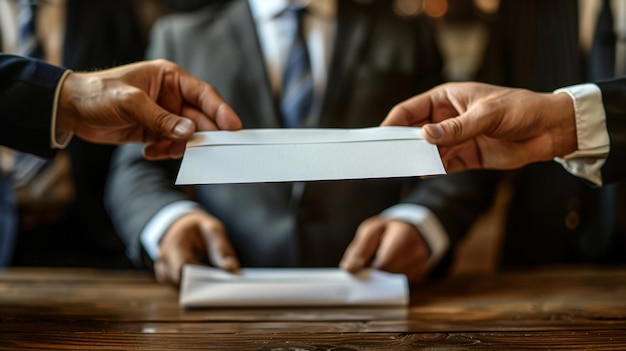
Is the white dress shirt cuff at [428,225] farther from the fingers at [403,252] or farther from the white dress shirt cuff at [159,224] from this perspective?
the white dress shirt cuff at [159,224]

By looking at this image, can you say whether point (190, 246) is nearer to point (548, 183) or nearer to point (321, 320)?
point (321, 320)

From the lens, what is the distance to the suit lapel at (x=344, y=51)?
3.41 ft

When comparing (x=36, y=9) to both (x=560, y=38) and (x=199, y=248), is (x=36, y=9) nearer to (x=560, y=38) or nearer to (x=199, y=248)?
(x=199, y=248)

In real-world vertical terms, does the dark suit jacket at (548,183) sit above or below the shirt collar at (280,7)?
below

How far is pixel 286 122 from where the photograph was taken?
1037mm

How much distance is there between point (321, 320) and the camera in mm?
596

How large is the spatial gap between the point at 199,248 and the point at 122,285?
13cm

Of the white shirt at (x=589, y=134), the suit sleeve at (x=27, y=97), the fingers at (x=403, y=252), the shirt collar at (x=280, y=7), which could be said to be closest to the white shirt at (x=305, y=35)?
the shirt collar at (x=280, y=7)

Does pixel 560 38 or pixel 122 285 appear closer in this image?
pixel 122 285

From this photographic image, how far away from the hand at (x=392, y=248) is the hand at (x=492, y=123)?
0.64 feet

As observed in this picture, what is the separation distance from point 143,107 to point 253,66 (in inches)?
19.7

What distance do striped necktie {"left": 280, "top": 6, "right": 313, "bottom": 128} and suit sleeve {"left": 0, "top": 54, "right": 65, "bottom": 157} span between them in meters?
0.49

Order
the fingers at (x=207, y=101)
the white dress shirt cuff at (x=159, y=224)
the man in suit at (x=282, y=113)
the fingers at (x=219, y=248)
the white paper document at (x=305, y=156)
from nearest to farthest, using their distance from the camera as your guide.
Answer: the white paper document at (x=305, y=156)
the fingers at (x=207, y=101)
the fingers at (x=219, y=248)
the white dress shirt cuff at (x=159, y=224)
the man in suit at (x=282, y=113)

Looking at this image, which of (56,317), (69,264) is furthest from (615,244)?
(69,264)
